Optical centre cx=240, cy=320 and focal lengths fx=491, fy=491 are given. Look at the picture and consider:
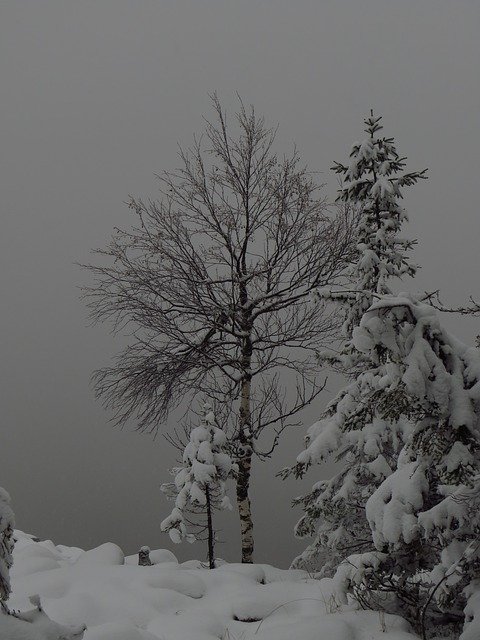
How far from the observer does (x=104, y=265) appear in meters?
12.4

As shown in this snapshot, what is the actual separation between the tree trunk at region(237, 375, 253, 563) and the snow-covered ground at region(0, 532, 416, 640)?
3.21 metres

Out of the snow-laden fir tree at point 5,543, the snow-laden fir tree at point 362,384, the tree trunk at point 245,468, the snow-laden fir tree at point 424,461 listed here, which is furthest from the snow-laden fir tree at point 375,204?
the snow-laden fir tree at point 5,543

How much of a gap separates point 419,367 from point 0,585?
3.29m

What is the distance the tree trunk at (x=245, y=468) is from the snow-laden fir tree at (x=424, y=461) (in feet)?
22.3

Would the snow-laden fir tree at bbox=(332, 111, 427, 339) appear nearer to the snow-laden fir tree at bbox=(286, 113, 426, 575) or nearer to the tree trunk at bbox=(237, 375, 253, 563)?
the snow-laden fir tree at bbox=(286, 113, 426, 575)

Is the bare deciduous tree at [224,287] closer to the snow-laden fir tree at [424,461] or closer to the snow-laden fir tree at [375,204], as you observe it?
the snow-laden fir tree at [375,204]

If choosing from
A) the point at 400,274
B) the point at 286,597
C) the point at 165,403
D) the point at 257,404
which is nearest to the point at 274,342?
the point at 257,404

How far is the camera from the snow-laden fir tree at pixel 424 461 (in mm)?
3717

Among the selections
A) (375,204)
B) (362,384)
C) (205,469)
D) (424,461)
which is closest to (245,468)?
(205,469)

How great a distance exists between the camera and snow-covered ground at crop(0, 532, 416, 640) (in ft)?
15.6

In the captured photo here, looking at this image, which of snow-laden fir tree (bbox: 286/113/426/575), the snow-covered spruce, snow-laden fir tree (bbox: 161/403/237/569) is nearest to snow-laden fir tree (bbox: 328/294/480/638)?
snow-laden fir tree (bbox: 286/113/426/575)

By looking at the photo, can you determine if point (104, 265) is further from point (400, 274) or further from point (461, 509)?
point (461, 509)

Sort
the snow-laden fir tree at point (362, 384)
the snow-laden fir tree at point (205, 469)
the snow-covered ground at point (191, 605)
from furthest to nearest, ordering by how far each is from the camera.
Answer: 1. the snow-laden fir tree at point (205, 469)
2. the snow-laden fir tree at point (362, 384)
3. the snow-covered ground at point (191, 605)

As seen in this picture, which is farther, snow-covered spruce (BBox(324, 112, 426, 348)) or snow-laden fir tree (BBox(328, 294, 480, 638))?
snow-covered spruce (BBox(324, 112, 426, 348))
